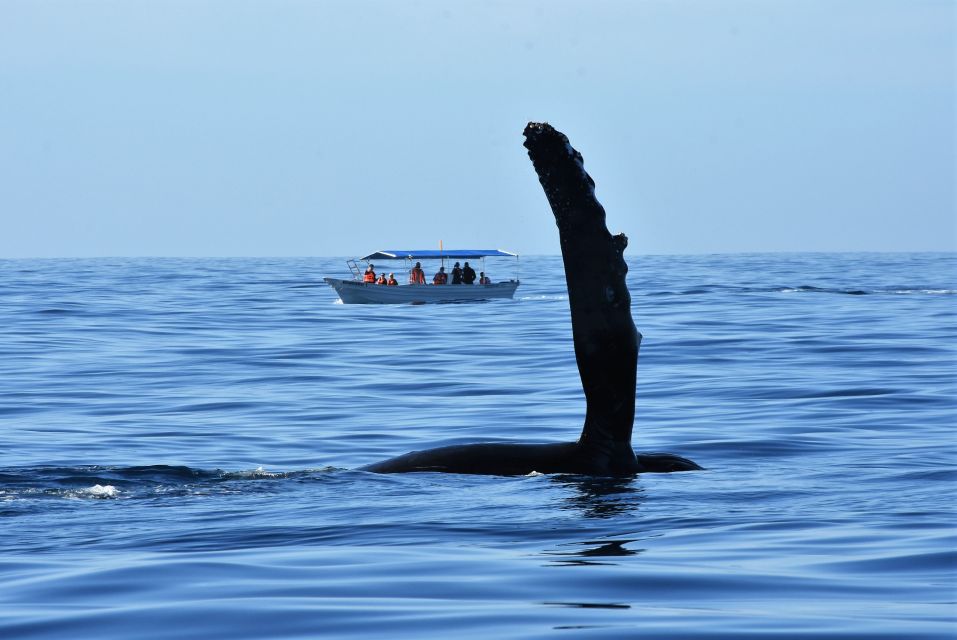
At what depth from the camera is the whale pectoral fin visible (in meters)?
11.7

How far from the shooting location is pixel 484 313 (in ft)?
177

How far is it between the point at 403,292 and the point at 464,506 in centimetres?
5651

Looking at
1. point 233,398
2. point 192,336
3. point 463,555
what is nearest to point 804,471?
point 463,555

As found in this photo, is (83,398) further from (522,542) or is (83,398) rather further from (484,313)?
(484,313)

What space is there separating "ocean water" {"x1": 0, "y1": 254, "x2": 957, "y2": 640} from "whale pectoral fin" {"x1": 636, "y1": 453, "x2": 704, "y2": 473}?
118 mm

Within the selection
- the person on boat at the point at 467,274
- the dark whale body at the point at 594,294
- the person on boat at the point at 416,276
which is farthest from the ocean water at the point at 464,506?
the person on boat at the point at 467,274

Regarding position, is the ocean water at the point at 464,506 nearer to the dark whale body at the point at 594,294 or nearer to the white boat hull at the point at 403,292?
the dark whale body at the point at 594,294

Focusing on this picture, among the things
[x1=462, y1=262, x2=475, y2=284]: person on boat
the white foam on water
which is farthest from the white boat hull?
the white foam on water

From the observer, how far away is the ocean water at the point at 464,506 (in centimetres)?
729

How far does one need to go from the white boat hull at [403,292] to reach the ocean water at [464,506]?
38570mm

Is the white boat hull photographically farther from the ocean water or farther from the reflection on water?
the reflection on water

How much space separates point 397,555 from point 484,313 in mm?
44864

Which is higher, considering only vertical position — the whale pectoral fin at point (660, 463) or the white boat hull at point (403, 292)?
the white boat hull at point (403, 292)

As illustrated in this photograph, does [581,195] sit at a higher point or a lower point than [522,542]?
higher
